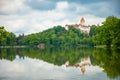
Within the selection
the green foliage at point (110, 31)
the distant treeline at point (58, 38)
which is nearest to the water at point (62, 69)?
the green foliage at point (110, 31)

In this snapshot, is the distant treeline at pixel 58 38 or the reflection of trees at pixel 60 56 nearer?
the reflection of trees at pixel 60 56

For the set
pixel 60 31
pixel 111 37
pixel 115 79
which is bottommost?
pixel 115 79

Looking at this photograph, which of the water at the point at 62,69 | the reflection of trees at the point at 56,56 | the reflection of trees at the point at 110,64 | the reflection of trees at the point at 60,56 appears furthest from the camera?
the reflection of trees at the point at 56,56

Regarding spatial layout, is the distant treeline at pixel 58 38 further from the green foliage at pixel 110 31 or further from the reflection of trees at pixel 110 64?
the reflection of trees at pixel 110 64

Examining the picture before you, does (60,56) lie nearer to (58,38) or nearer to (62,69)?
(62,69)

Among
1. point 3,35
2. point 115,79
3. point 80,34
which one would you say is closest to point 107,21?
point 3,35

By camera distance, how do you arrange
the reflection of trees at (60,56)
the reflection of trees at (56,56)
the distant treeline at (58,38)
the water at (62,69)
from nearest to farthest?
1. the water at (62,69)
2. the reflection of trees at (60,56)
3. the reflection of trees at (56,56)
4. the distant treeline at (58,38)

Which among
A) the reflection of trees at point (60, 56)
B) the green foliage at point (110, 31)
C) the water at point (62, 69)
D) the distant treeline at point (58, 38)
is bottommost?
the water at point (62, 69)

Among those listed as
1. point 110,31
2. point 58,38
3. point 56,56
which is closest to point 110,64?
point 56,56

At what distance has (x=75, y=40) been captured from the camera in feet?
337

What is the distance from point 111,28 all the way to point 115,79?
121 feet

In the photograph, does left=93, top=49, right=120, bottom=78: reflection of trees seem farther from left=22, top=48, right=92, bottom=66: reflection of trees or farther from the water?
left=22, top=48, right=92, bottom=66: reflection of trees

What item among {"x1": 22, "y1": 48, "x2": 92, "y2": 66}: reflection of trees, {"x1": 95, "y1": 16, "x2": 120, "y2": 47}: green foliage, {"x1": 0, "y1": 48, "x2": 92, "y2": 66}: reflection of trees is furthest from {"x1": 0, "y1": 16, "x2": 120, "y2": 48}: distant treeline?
{"x1": 22, "y1": 48, "x2": 92, "y2": 66}: reflection of trees

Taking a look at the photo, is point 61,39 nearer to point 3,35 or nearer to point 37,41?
point 37,41
